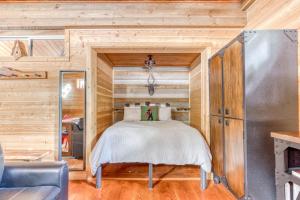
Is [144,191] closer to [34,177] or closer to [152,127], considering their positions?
[152,127]

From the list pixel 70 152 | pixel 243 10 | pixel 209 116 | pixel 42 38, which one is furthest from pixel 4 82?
pixel 243 10

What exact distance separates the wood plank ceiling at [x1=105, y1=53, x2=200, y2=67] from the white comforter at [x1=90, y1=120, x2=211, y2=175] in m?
2.03

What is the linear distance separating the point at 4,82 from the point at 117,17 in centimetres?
198

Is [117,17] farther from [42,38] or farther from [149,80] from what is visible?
[149,80]

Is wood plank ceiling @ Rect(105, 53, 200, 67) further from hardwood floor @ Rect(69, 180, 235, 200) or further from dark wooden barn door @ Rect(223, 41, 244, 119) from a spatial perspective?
hardwood floor @ Rect(69, 180, 235, 200)

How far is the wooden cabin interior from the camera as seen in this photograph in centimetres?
204

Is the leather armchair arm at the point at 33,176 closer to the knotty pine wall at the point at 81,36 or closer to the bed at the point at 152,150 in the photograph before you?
the bed at the point at 152,150

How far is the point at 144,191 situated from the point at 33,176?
1449 millimetres

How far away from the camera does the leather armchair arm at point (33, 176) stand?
69.1 inches

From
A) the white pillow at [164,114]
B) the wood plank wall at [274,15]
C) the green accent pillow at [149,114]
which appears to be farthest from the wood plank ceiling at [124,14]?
the white pillow at [164,114]

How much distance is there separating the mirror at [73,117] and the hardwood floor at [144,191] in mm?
435

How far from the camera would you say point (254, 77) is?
2039mm

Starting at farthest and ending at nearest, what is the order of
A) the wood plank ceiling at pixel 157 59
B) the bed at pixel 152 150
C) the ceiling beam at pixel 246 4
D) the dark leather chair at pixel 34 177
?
the wood plank ceiling at pixel 157 59
the ceiling beam at pixel 246 4
the bed at pixel 152 150
the dark leather chair at pixel 34 177

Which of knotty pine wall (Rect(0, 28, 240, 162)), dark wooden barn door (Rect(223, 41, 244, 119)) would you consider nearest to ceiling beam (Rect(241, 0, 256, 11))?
knotty pine wall (Rect(0, 28, 240, 162))
